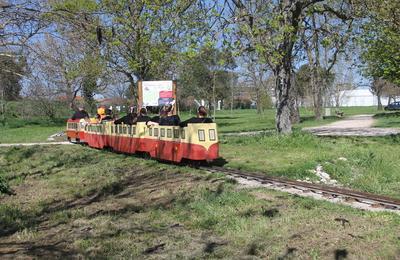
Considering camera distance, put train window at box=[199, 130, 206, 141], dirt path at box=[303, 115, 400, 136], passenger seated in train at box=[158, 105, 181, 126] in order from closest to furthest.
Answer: train window at box=[199, 130, 206, 141] → passenger seated in train at box=[158, 105, 181, 126] → dirt path at box=[303, 115, 400, 136]

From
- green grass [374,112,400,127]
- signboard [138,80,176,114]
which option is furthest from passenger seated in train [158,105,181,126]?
green grass [374,112,400,127]

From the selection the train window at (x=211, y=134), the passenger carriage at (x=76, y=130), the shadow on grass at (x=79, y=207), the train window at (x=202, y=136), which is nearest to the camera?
the shadow on grass at (x=79, y=207)

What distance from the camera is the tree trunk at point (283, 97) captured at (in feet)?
63.9

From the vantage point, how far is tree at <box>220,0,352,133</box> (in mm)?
16969

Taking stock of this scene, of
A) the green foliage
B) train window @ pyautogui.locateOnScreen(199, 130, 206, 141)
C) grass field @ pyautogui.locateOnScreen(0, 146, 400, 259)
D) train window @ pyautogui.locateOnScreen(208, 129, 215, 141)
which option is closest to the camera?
grass field @ pyautogui.locateOnScreen(0, 146, 400, 259)

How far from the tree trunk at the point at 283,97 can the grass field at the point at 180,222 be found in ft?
25.8

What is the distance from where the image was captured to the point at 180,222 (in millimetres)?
7934

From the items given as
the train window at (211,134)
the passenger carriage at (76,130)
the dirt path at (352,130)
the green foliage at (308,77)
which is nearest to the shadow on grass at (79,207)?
the train window at (211,134)

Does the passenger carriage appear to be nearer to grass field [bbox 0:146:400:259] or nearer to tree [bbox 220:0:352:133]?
tree [bbox 220:0:352:133]

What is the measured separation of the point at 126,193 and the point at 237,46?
325 inches

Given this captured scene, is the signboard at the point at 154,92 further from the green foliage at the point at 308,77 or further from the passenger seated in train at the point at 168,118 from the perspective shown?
the green foliage at the point at 308,77

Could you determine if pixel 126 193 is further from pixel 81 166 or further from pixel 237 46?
pixel 237 46

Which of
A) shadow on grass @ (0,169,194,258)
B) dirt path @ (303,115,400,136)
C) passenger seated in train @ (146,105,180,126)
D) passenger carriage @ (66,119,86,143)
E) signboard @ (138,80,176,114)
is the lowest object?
shadow on grass @ (0,169,194,258)

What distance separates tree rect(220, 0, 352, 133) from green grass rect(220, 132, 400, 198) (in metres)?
2.11
